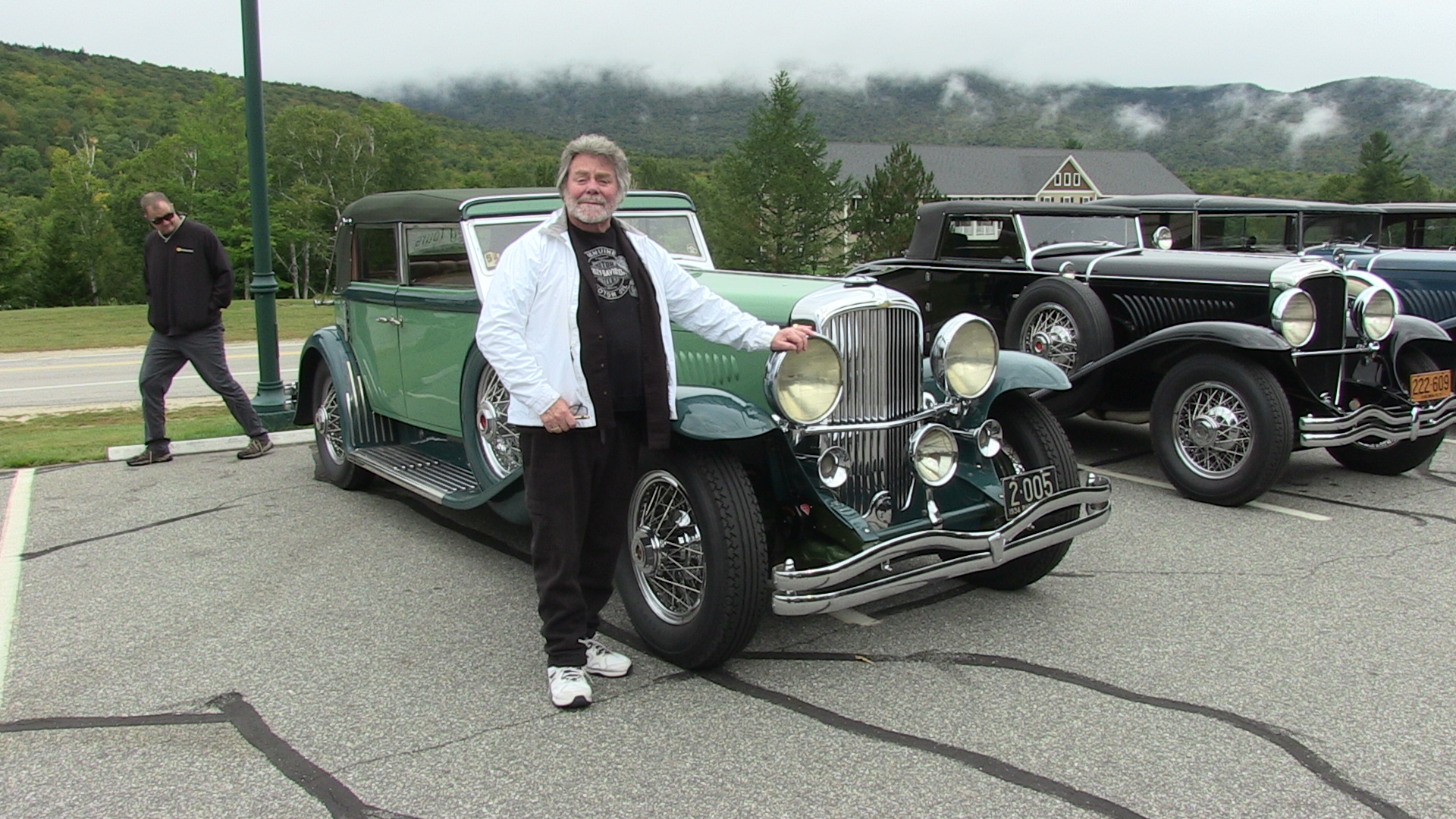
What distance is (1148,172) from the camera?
114812mm

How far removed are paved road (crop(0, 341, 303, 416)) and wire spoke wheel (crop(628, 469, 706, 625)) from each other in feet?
26.4

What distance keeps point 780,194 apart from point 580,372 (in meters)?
56.7

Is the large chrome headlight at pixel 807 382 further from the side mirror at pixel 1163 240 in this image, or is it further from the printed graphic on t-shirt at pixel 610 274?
the side mirror at pixel 1163 240

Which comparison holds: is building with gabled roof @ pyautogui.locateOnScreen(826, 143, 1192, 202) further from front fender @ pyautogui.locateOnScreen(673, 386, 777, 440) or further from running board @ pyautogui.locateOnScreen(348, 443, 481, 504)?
front fender @ pyautogui.locateOnScreen(673, 386, 777, 440)

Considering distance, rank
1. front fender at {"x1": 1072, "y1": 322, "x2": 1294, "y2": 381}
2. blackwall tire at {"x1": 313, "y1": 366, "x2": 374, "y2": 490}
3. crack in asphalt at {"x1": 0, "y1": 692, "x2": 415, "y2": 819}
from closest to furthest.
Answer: crack in asphalt at {"x1": 0, "y1": 692, "x2": 415, "y2": 819}, front fender at {"x1": 1072, "y1": 322, "x2": 1294, "y2": 381}, blackwall tire at {"x1": 313, "y1": 366, "x2": 374, "y2": 490}

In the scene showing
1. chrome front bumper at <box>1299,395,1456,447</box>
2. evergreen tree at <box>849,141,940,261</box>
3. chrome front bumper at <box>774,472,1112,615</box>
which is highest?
evergreen tree at <box>849,141,940,261</box>

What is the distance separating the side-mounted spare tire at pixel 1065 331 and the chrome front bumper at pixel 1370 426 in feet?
4.37

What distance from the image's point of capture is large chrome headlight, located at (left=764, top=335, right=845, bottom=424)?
3619 mm

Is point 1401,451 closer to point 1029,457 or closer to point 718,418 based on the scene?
point 1029,457

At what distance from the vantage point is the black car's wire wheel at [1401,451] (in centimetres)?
640

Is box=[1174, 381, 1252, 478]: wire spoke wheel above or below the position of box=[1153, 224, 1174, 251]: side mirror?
below

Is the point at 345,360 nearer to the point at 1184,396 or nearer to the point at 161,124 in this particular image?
the point at 1184,396

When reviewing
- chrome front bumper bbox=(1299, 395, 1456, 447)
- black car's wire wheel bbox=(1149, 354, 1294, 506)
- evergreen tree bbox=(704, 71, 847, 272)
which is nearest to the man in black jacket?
black car's wire wheel bbox=(1149, 354, 1294, 506)

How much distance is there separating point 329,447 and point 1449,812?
581 centimetres
